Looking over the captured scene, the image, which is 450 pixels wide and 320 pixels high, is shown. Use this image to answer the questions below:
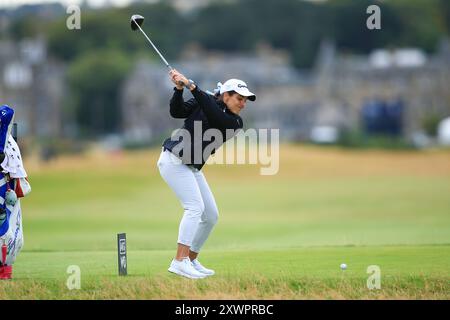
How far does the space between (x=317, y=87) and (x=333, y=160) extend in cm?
7931

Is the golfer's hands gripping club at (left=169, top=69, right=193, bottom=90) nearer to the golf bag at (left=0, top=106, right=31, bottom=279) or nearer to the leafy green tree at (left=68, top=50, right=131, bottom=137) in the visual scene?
the golf bag at (left=0, top=106, right=31, bottom=279)

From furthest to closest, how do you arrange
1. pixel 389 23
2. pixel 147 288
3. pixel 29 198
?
pixel 389 23
pixel 29 198
pixel 147 288

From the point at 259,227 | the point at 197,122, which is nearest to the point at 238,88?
the point at 197,122

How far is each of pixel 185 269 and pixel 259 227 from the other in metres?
23.9

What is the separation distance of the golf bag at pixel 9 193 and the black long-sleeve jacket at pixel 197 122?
2.04 metres

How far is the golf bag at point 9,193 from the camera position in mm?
14938

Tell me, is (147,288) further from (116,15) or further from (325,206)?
(116,15)

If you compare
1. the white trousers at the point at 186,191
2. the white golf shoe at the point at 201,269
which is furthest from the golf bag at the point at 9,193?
the white golf shoe at the point at 201,269

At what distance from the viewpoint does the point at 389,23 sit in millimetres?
189875

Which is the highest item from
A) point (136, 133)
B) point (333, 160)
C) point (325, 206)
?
point (136, 133)

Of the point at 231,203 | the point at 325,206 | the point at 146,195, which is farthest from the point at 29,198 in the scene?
the point at 325,206

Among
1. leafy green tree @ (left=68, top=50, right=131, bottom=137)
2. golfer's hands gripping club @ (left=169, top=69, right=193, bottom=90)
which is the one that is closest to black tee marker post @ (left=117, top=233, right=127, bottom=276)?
golfer's hands gripping club @ (left=169, top=69, right=193, bottom=90)

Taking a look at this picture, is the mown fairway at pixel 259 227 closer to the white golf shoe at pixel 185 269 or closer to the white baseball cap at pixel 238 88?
the white golf shoe at pixel 185 269

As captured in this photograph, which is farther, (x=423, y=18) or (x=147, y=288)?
(x=423, y=18)
